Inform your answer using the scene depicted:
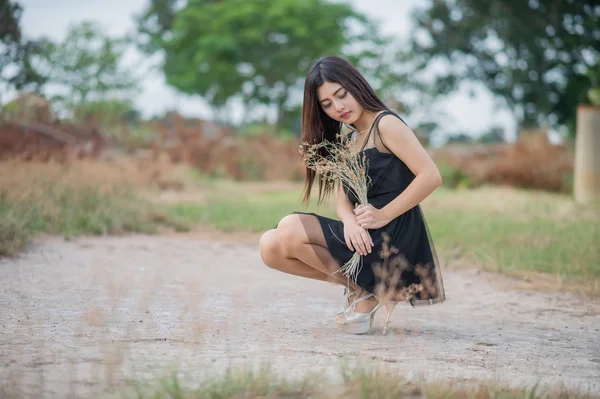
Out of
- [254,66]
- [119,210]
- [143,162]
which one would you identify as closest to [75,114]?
[143,162]

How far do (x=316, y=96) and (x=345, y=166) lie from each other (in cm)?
42

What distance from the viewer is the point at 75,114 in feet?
42.4

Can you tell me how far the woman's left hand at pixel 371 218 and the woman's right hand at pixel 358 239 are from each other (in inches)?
1.2

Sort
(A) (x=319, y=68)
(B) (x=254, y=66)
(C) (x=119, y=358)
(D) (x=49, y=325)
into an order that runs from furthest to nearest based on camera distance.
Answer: (B) (x=254, y=66)
(A) (x=319, y=68)
(D) (x=49, y=325)
(C) (x=119, y=358)

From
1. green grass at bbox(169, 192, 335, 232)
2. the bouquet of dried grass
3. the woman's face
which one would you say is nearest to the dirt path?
the bouquet of dried grass

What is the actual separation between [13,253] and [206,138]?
11.0 m

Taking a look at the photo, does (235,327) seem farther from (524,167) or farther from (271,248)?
(524,167)

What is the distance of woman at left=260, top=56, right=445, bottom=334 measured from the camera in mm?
3689

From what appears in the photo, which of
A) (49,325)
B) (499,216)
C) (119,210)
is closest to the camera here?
(49,325)

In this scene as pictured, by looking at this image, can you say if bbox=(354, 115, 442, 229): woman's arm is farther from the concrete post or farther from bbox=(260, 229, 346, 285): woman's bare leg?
the concrete post

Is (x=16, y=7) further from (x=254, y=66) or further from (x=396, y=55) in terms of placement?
(x=396, y=55)

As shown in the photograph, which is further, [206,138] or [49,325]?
[206,138]

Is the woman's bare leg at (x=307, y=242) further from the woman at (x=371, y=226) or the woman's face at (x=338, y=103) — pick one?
the woman's face at (x=338, y=103)

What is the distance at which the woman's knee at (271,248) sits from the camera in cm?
388
